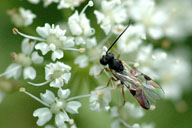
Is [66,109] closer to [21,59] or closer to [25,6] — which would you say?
[21,59]

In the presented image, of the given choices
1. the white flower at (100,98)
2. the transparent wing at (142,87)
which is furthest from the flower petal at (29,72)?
the transparent wing at (142,87)

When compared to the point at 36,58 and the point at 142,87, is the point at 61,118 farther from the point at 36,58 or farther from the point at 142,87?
the point at 142,87

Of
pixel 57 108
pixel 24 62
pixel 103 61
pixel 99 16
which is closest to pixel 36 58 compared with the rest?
pixel 24 62

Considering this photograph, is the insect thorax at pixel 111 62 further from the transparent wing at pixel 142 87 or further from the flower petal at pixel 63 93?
the flower petal at pixel 63 93

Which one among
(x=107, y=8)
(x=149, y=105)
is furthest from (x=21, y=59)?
(x=149, y=105)

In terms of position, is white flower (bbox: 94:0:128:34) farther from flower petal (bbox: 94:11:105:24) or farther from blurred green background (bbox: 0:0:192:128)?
blurred green background (bbox: 0:0:192:128)

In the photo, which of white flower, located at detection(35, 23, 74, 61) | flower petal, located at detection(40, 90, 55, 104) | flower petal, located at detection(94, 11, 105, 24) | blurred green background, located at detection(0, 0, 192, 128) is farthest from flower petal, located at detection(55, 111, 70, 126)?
flower petal, located at detection(94, 11, 105, 24)
